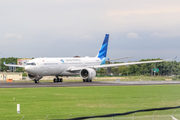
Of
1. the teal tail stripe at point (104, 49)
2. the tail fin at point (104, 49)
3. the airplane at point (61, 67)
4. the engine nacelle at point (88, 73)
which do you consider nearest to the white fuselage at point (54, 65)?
the airplane at point (61, 67)

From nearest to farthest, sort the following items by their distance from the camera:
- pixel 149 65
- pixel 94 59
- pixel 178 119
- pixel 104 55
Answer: pixel 178 119 → pixel 94 59 → pixel 104 55 → pixel 149 65

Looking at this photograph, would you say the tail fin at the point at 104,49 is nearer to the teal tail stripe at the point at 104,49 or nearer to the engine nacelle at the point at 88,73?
the teal tail stripe at the point at 104,49

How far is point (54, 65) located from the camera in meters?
86.7

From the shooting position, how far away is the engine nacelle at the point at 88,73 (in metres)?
86.4

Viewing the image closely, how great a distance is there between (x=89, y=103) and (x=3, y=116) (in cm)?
1297

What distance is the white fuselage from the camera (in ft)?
270

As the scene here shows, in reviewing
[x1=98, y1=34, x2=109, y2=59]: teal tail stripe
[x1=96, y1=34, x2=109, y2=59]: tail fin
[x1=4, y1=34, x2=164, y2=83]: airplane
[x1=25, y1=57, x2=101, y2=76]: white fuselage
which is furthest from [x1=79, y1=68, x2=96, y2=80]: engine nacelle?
[x1=98, y1=34, x2=109, y2=59]: teal tail stripe

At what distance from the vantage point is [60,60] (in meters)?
89.3

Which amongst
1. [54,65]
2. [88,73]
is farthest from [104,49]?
[54,65]

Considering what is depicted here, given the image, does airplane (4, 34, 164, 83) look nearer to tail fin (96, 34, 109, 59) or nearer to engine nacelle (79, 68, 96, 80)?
engine nacelle (79, 68, 96, 80)

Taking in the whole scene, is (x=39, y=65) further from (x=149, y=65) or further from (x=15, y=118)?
(x=149, y=65)

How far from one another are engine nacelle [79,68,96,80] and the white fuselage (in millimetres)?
3161

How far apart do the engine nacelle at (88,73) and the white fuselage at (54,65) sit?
3.16 m

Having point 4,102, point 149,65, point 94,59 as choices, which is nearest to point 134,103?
point 4,102
